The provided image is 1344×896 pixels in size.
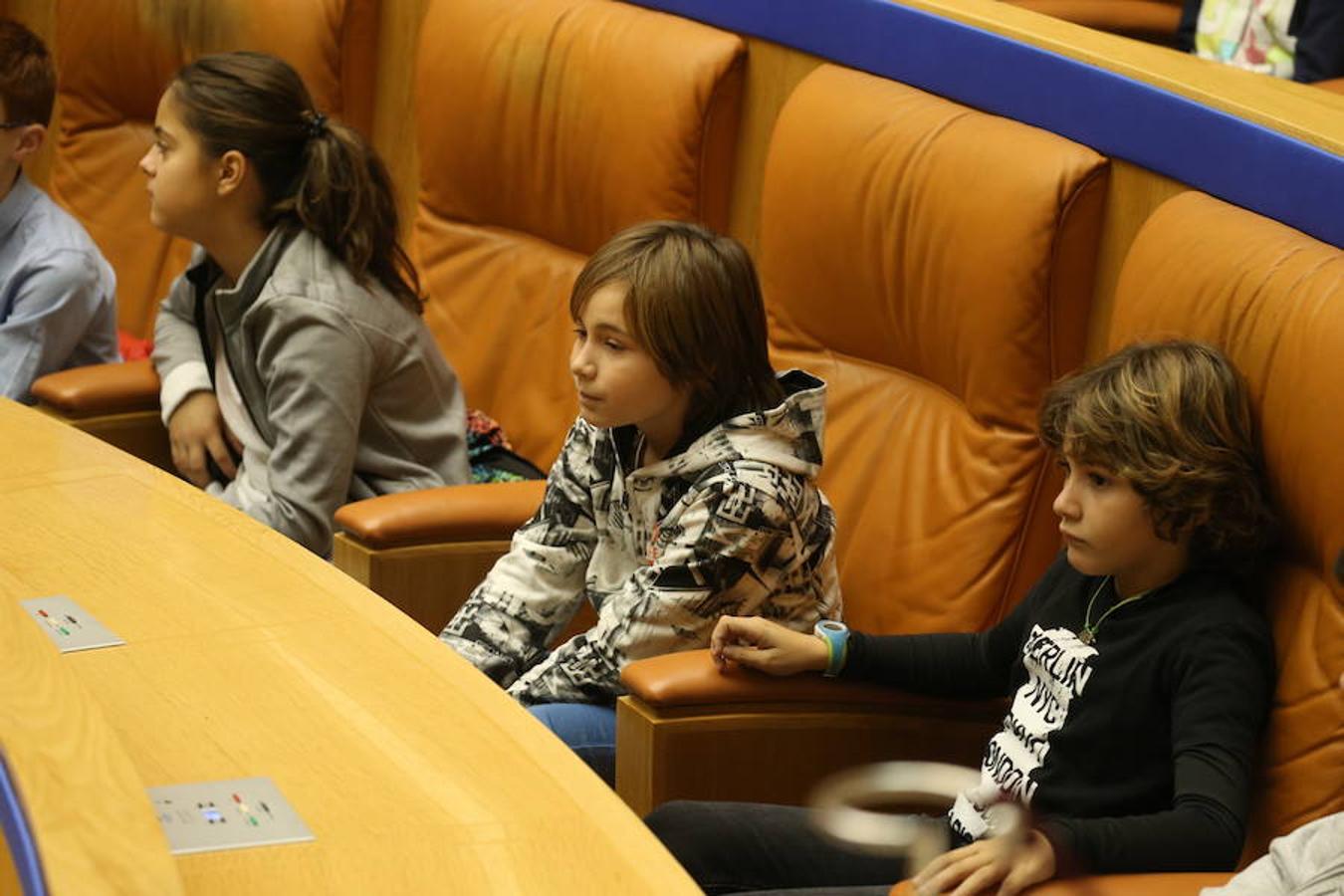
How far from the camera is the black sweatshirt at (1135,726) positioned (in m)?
1.51

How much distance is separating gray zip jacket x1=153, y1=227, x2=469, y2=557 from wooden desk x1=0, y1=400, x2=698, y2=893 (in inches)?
16.0

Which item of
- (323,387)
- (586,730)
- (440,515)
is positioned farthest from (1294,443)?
(323,387)

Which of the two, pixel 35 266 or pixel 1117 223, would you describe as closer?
pixel 1117 223

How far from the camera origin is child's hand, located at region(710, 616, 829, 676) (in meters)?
1.87

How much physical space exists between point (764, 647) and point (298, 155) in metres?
1.00

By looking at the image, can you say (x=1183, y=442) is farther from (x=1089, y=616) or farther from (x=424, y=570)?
(x=424, y=570)

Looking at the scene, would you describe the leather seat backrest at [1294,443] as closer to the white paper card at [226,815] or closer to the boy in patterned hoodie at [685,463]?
the boy in patterned hoodie at [685,463]

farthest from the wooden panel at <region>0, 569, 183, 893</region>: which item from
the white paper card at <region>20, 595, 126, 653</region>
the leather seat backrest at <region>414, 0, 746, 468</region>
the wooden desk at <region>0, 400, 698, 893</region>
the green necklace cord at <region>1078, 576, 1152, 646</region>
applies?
the leather seat backrest at <region>414, 0, 746, 468</region>

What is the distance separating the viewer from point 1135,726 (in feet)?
5.43

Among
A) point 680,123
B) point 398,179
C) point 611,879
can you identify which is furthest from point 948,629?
point 398,179

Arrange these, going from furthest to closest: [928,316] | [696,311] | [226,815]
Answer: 1. [928,316]
2. [696,311]
3. [226,815]

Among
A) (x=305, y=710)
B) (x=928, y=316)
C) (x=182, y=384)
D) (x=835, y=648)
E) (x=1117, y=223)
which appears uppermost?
(x=1117, y=223)

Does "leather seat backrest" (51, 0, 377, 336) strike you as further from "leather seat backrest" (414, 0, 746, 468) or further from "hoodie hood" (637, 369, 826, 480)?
"hoodie hood" (637, 369, 826, 480)

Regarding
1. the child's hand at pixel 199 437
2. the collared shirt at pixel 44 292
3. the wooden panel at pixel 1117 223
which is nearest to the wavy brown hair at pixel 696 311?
the wooden panel at pixel 1117 223
